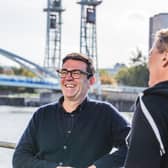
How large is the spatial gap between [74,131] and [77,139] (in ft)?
0.13

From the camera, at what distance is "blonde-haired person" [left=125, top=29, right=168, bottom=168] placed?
1660mm

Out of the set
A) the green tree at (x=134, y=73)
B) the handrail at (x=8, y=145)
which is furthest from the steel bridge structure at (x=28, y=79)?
the handrail at (x=8, y=145)

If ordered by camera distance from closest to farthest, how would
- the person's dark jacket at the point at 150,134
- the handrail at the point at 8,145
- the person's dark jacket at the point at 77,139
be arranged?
1. the person's dark jacket at the point at 150,134
2. the person's dark jacket at the point at 77,139
3. the handrail at the point at 8,145

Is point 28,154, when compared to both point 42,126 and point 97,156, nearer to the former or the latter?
point 42,126

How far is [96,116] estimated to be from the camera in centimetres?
273

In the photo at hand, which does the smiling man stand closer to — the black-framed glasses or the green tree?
the black-framed glasses

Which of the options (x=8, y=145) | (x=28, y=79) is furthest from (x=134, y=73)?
(x=8, y=145)

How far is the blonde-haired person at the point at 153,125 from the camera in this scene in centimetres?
166

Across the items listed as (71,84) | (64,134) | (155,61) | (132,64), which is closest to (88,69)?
(71,84)

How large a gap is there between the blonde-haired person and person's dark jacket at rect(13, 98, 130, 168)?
2.98ft

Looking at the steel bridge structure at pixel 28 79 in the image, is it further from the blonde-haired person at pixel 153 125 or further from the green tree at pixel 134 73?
the blonde-haired person at pixel 153 125

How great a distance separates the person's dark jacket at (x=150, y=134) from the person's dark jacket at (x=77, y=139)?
35.6 inches

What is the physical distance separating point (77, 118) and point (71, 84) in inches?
6.3

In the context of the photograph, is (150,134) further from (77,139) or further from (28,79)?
(28,79)
